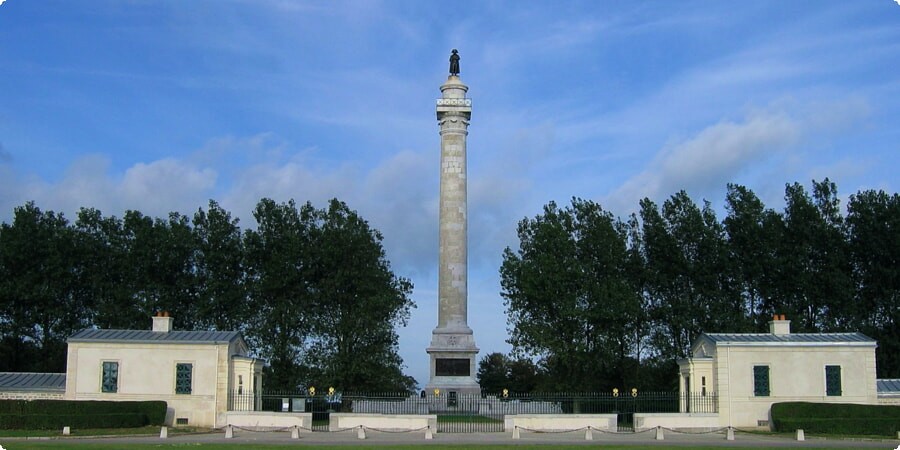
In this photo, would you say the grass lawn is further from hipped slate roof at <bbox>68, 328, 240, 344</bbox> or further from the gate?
hipped slate roof at <bbox>68, 328, 240, 344</bbox>

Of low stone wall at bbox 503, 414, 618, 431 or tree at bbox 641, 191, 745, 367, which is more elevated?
tree at bbox 641, 191, 745, 367

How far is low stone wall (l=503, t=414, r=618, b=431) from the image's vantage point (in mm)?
37844

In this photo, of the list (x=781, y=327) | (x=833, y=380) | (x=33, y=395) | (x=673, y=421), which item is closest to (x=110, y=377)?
(x=33, y=395)

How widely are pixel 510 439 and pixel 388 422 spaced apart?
5.54 meters

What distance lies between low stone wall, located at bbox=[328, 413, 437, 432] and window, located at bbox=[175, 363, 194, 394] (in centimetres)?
542

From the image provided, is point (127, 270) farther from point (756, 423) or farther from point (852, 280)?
point (852, 280)

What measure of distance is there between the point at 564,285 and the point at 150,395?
22.4 meters

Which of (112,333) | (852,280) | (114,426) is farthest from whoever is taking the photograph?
(852,280)

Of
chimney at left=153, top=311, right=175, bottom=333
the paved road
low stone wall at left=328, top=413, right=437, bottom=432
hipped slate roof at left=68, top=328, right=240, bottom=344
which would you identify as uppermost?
chimney at left=153, top=311, right=175, bottom=333

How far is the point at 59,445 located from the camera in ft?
93.9

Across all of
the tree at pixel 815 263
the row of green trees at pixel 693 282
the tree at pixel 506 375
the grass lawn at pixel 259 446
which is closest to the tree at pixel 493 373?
the tree at pixel 506 375

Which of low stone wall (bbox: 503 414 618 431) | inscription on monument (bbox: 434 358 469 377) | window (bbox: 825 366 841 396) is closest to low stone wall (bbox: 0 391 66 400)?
low stone wall (bbox: 503 414 618 431)

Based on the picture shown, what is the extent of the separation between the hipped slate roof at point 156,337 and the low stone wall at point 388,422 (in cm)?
520

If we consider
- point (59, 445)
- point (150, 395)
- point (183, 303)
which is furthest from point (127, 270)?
point (59, 445)
